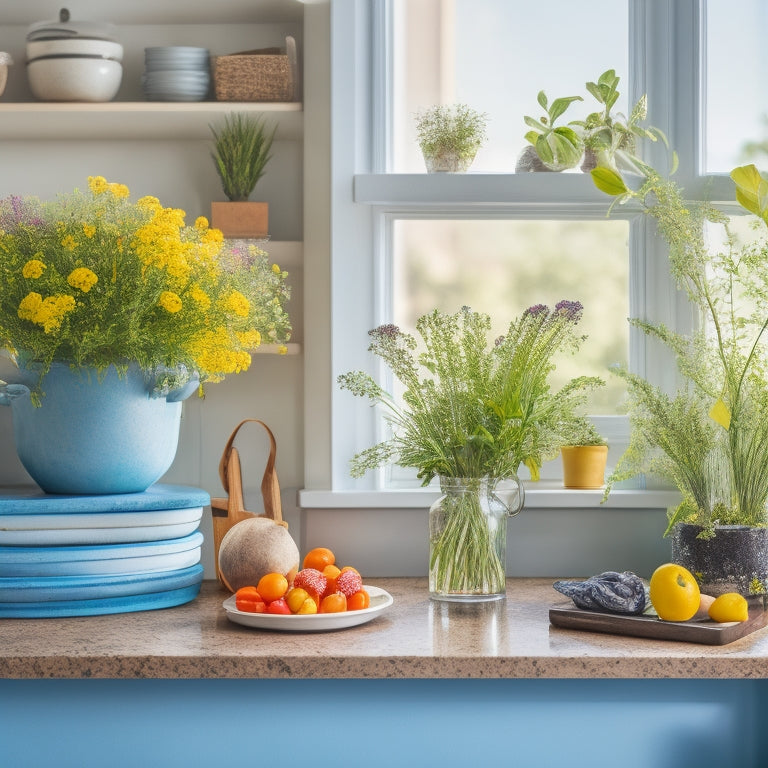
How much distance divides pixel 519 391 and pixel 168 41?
1149 mm

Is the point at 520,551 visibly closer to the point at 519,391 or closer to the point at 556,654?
the point at 519,391

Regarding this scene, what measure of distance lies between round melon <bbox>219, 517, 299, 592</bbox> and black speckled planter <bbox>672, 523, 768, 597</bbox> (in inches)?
29.5

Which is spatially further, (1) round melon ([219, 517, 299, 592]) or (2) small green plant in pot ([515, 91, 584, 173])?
(2) small green plant in pot ([515, 91, 584, 173])

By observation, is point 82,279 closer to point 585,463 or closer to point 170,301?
point 170,301

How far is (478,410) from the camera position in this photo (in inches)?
66.9

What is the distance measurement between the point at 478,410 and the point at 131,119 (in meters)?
0.96

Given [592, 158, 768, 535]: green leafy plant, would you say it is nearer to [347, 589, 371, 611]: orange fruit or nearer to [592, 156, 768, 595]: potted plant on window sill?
[592, 156, 768, 595]: potted plant on window sill

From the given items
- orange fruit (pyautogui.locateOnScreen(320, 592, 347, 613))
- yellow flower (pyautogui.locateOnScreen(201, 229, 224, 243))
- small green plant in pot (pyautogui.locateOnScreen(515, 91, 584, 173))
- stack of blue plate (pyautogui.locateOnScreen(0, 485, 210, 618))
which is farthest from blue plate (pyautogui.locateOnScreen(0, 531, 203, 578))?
small green plant in pot (pyautogui.locateOnScreen(515, 91, 584, 173))

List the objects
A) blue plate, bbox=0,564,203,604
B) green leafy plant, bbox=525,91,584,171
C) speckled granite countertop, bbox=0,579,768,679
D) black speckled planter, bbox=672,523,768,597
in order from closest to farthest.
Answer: speckled granite countertop, bbox=0,579,768,679, blue plate, bbox=0,564,203,604, black speckled planter, bbox=672,523,768,597, green leafy plant, bbox=525,91,584,171

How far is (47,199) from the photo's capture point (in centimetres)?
208

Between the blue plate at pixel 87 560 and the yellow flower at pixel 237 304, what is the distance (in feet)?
1.42

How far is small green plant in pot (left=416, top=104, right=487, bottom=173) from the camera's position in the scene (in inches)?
78.3

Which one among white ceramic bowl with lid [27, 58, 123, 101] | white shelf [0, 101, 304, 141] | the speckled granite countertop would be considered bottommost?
the speckled granite countertop

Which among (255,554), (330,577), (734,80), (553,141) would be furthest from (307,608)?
(734,80)
